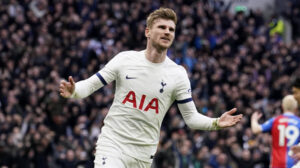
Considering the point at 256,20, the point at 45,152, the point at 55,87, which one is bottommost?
the point at 45,152

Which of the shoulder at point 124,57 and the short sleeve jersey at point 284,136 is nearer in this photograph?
the shoulder at point 124,57

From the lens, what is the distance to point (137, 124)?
7.50 m

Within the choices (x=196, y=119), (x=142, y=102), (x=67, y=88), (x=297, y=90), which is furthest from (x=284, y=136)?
(x=67, y=88)

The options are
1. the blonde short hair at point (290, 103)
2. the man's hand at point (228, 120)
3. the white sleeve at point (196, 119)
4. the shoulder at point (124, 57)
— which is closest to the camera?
the man's hand at point (228, 120)

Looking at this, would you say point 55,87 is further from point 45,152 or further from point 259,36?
point 259,36

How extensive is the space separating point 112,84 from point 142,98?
11557 mm

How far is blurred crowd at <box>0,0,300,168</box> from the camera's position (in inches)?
654

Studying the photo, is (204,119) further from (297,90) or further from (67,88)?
(297,90)

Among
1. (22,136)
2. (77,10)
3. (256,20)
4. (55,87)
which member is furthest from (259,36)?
(22,136)

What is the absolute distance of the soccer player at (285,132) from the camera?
11.1 m

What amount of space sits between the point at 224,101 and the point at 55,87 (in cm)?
581

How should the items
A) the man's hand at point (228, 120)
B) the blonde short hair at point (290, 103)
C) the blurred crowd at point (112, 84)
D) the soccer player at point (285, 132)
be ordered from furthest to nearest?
the blurred crowd at point (112, 84), the blonde short hair at point (290, 103), the soccer player at point (285, 132), the man's hand at point (228, 120)

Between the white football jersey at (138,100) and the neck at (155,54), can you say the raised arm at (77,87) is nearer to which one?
the white football jersey at (138,100)

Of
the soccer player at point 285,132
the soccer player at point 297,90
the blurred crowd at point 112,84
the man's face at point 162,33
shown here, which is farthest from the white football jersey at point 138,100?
the blurred crowd at point 112,84
